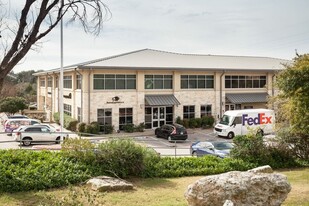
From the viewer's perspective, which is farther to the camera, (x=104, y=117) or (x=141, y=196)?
(x=104, y=117)

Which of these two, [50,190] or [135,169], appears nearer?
[50,190]

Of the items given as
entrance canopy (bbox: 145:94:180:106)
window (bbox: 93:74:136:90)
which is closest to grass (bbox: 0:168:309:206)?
window (bbox: 93:74:136:90)

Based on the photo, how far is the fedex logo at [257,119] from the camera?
33281 mm

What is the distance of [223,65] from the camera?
42750mm

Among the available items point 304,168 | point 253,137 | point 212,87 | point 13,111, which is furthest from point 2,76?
point 13,111

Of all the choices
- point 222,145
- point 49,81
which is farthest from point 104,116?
point 49,81

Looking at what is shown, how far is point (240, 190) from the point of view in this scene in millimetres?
7629

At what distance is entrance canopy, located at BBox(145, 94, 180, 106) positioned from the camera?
3612 centimetres

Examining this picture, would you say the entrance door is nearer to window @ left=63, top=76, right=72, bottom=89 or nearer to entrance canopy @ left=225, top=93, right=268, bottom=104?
entrance canopy @ left=225, top=93, right=268, bottom=104

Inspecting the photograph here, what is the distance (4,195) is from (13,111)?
4209 cm

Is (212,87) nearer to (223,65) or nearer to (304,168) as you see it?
(223,65)

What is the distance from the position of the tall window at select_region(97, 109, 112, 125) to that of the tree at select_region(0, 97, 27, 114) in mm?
19825

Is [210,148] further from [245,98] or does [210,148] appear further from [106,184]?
[245,98]

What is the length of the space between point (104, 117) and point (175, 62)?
1119 centimetres
